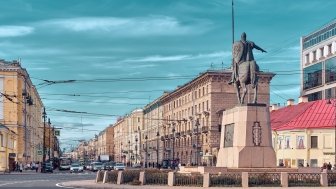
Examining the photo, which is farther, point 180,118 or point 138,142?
point 138,142

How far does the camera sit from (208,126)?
104m

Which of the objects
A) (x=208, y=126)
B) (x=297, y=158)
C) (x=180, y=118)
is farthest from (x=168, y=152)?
(x=297, y=158)

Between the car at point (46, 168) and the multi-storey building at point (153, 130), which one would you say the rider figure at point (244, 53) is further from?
the multi-storey building at point (153, 130)

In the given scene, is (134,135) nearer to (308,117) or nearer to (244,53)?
(308,117)

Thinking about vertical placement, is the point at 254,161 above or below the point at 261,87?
below

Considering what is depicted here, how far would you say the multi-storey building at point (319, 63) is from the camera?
348 feet

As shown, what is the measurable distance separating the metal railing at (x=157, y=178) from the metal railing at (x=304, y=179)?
23.4 ft

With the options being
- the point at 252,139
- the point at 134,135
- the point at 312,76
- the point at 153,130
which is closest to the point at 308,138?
the point at 312,76

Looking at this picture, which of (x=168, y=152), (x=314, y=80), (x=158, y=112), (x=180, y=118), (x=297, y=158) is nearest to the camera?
(x=297, y=158)

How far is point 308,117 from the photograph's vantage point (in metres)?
78.9

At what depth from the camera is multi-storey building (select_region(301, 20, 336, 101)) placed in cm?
10619

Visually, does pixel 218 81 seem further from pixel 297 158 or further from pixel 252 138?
pixel 252 138

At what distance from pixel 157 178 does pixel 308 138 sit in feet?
140

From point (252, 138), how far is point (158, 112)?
375 feet
